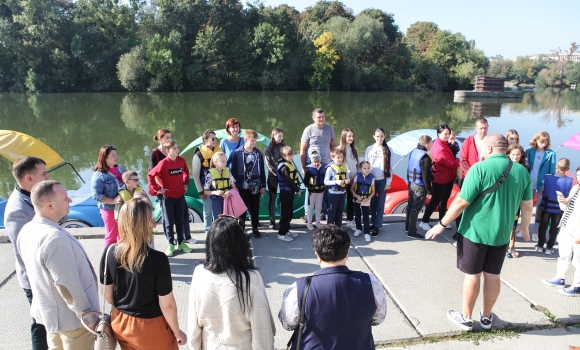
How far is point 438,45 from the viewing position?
49250 mm

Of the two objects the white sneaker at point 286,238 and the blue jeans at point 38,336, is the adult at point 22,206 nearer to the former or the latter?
the blue jeans at point 38,336

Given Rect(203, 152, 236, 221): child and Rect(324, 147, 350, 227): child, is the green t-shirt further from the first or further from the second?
Rect(203, 152, 236, 221): child

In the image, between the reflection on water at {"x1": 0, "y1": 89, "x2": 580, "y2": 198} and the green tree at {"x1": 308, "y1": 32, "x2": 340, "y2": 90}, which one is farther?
the green tree at {"x1": 308, "y1": 32, "x2": 340, "y2": 90}

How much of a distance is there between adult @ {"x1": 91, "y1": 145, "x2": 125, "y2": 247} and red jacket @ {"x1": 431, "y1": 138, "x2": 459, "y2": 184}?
13.4ft

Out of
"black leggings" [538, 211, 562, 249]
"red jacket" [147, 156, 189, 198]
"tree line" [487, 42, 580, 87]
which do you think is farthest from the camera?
"tree line" [487, 42, 580, 87]

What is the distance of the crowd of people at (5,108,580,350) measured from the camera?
82.8 inches

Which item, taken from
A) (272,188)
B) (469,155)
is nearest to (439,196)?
(469,155)

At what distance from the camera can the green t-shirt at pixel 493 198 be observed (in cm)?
312

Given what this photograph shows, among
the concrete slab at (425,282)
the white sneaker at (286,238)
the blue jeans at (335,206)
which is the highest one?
the blue jeans at (335,206)

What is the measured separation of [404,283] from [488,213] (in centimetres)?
140

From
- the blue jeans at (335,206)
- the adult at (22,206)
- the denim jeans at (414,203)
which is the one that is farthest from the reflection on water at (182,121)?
the adult at (22,206)

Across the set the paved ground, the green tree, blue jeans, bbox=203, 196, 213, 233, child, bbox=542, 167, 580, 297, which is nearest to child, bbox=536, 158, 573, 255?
the paved ground

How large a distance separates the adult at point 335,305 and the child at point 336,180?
3075 mm

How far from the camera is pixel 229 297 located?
2.11 meters
